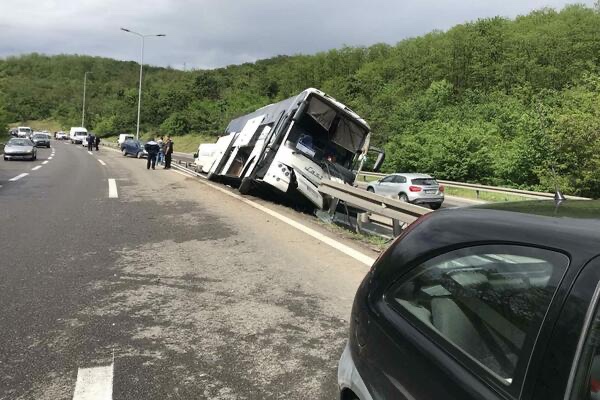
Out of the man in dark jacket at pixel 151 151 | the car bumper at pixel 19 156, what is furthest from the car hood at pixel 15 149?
the man in dark jacket at pixel 151 151

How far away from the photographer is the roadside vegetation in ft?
91.2

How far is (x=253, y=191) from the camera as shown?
51.7 ft

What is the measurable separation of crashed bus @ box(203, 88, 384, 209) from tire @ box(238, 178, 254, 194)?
27 mm

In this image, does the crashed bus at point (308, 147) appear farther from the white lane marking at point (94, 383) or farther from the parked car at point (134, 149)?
the parked car at point (134, 149)

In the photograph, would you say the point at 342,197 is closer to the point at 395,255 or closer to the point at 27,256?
the point at 27,256

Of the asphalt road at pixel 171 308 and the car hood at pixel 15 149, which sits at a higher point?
the asphalt road at pixel 171 308

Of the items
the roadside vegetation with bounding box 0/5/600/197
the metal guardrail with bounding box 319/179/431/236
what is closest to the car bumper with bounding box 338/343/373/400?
the roadside vegetation with bounding box 0/5/600/197

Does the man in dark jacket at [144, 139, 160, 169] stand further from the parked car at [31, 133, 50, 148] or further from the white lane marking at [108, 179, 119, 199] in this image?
the parked car at [31, 133, 50, 148]

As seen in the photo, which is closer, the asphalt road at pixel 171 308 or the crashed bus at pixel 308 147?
the asphalt road at pixel 171 308

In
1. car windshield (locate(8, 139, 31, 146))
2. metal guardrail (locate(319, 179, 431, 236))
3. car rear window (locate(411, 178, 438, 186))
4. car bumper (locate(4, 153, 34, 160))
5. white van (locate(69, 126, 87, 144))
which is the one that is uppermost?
metal guardrail (locate(319, 179, 431, 236))

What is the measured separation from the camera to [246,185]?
14.7 m

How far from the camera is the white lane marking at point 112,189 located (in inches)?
562

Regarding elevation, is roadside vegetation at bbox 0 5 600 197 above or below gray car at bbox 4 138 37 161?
above

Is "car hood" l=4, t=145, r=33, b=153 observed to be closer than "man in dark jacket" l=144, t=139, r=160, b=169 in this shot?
No
